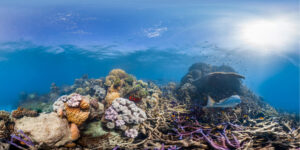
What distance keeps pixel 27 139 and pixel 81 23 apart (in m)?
21.5

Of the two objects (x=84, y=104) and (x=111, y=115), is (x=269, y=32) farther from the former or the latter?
(x=84, y=104)

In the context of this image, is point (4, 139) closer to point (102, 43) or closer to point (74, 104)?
point (74, 104)

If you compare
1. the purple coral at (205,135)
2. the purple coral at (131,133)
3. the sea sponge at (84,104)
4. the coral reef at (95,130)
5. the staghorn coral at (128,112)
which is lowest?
the purple coral at (205,135)

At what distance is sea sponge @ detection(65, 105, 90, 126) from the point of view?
3.83 metres

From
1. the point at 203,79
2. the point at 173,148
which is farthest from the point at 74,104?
the point at 203,79

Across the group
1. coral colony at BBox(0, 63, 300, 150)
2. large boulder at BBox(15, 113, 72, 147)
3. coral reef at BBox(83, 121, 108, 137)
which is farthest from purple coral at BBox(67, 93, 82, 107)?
coral reef at BBox(83, 121, 108, 137)

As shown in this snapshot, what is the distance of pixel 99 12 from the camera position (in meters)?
18.7

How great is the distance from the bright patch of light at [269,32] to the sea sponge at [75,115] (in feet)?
79.6

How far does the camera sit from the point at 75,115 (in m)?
3.87

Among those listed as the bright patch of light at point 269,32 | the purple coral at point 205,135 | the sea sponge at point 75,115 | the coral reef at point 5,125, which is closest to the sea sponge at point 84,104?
the sea sponge at point 75,115

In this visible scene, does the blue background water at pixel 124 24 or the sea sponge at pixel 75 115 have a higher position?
the blue background water at pixel 124 24

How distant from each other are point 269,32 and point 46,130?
29.5 m

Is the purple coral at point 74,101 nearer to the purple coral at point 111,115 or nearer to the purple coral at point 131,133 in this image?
the purple coral at point 111,115

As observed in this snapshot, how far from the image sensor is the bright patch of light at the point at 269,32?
18.1 meters
